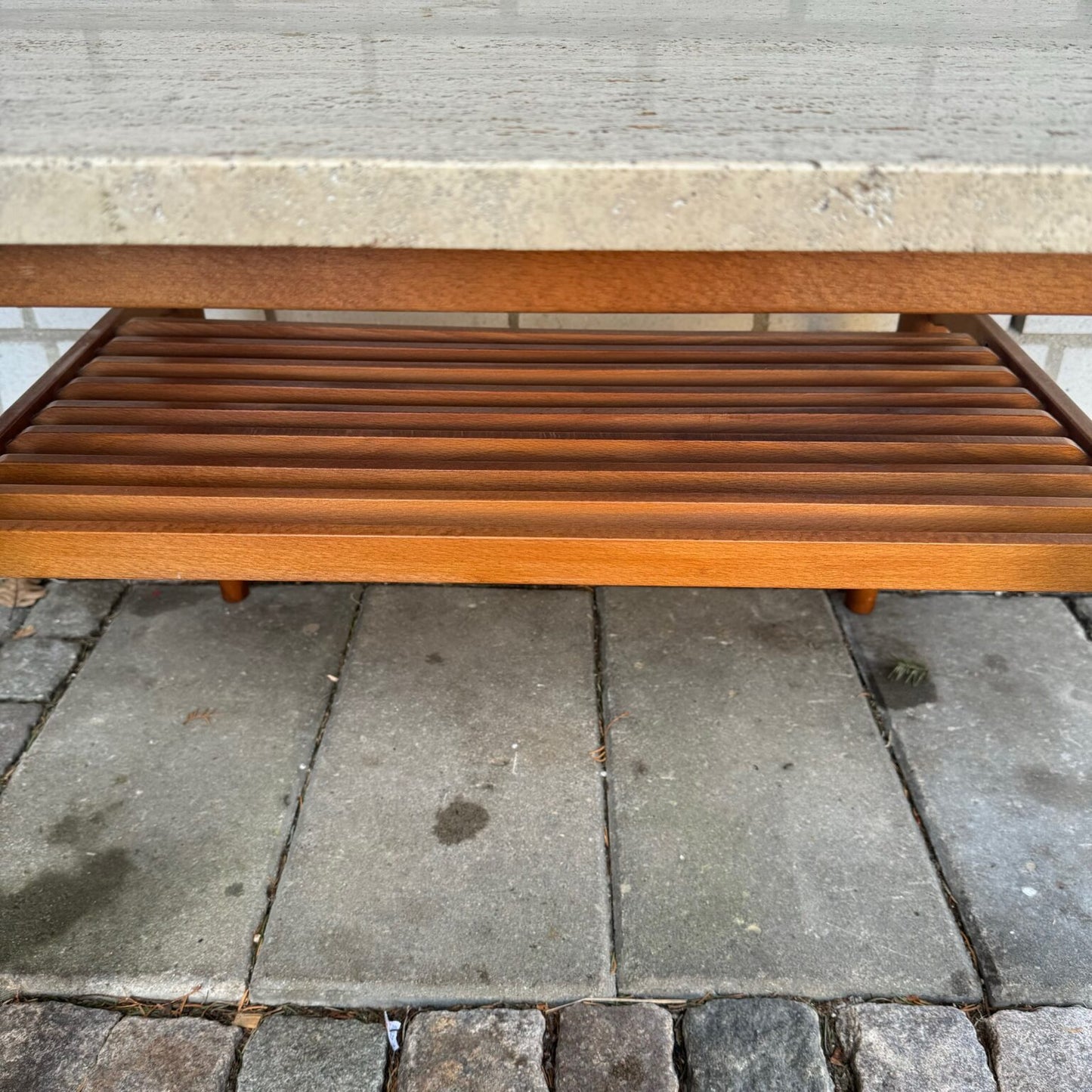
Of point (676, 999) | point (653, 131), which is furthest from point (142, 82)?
point (676, 999)

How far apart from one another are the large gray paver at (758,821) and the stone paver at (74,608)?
3.27ft

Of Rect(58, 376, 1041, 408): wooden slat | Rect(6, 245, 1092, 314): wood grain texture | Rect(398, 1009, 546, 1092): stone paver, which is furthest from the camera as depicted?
Rect(58, 376, 1041, 408): wooden slat

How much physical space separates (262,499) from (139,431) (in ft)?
1.02

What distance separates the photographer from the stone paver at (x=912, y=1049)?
1140 mm

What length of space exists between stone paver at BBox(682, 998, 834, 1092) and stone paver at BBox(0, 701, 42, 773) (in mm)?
1136

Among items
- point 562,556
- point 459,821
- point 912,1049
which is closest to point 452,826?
point 459,821

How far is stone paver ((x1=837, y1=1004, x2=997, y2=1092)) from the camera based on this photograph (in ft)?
3.74

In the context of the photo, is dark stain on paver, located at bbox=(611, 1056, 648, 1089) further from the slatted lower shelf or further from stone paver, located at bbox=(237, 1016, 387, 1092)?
the slatted lower shelf

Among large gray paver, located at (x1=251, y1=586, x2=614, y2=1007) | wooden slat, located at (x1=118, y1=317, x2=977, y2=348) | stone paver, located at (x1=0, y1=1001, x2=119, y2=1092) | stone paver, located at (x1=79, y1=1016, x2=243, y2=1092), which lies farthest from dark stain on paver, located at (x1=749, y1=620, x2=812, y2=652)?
stone paver, located at (x1=0, y1=1001, x2=119, y2=1092)

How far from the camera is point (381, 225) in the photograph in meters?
0.92

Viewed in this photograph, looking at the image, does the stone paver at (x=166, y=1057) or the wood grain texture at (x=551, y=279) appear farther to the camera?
the stone paver at (x=166, y=1057)

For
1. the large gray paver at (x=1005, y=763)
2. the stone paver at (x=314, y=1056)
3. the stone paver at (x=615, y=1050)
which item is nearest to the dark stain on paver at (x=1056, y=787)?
the large gray paver at (x=1005, y=763)

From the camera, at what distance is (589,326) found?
8.13 ft

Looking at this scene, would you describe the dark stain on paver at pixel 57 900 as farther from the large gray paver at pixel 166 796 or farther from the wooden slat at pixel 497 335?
the wooden slat at pixel 497 335
